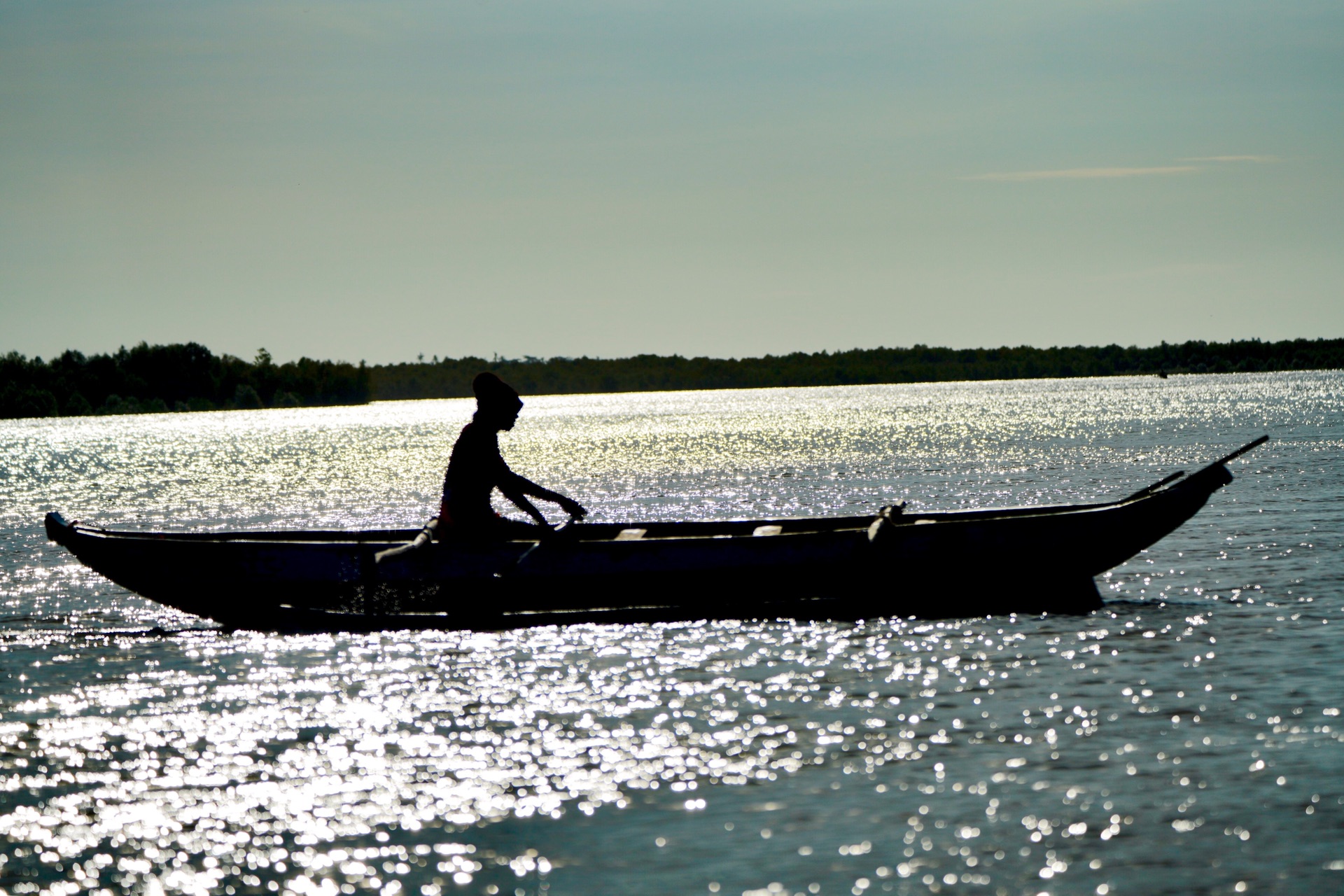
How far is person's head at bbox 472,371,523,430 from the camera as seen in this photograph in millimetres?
16078

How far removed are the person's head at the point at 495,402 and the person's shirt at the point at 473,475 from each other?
0.58ft

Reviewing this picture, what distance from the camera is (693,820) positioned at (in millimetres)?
9633

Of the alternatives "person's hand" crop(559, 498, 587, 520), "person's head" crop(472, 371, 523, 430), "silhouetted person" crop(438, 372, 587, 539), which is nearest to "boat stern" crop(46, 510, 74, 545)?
"silhouetted person" crop(438, 372, 587, 539)

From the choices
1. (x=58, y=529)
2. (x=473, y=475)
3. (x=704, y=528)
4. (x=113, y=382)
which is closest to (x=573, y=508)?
(x=473, y=475)

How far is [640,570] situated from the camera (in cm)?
1703

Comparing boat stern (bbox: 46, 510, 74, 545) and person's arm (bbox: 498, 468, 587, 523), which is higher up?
person's arm (bbox: 498, 468, 587, 523)

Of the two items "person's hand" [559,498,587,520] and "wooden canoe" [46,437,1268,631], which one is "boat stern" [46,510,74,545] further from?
"person's hand" [559,498,587,520]

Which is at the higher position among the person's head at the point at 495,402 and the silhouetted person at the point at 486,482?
the person's head at the point at 495,402

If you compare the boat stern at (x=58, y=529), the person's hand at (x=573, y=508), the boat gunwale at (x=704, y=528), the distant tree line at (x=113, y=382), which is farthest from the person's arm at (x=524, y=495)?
the distant tree line at (x=113, y=382)

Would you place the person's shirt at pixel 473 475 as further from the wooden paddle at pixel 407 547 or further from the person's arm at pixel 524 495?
the wooden paddle at pixel 407 547

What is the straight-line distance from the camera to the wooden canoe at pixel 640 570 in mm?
17016

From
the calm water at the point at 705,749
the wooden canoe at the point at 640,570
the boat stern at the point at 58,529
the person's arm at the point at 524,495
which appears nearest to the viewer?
the calm water at the point at 705,749

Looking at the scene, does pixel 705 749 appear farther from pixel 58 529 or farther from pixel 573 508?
pixel 58 529

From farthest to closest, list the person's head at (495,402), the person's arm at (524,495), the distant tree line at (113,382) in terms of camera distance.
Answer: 1. the distant tree line at (113,382)
2. the person's arm at (524,495)
3. the person's head at (495,402)
